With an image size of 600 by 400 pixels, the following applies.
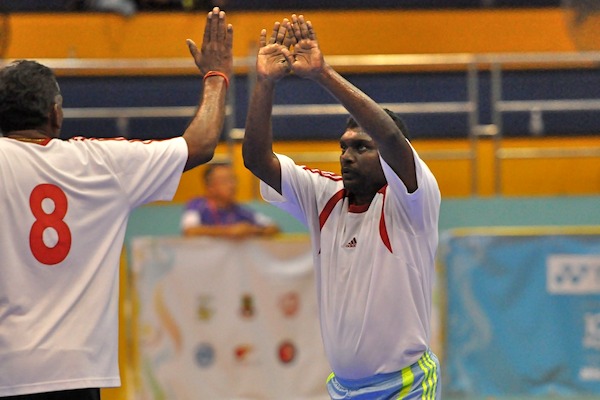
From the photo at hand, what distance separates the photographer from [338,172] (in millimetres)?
11742

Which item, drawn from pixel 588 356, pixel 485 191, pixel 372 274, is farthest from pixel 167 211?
pixel 372 274

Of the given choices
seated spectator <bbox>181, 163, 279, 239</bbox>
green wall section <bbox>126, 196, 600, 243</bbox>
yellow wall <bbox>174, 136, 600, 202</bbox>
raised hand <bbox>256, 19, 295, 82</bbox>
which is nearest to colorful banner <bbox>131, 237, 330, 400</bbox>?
seated spectator <bbox>181, 163, 279, 239</bbox>

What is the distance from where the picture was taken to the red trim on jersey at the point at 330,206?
528cm

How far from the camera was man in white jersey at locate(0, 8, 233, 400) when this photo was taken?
13.1 ft

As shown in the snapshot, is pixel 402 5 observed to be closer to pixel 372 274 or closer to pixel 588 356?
pixel 588 356

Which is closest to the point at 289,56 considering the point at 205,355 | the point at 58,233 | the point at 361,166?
the point at 361,166

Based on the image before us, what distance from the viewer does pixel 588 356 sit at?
9.77m

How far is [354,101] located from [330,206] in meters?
0.73

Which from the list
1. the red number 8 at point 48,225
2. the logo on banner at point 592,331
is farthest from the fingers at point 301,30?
the logo on banner at point 592,331

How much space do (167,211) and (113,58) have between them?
250 cm

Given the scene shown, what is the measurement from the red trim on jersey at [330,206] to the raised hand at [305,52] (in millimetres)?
769

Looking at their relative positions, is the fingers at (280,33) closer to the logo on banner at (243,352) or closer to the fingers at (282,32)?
the fingers at (282,32)

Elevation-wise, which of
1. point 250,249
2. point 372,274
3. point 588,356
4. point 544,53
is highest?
point 544,53

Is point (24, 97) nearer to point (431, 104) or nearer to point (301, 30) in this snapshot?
point (301, 30)
